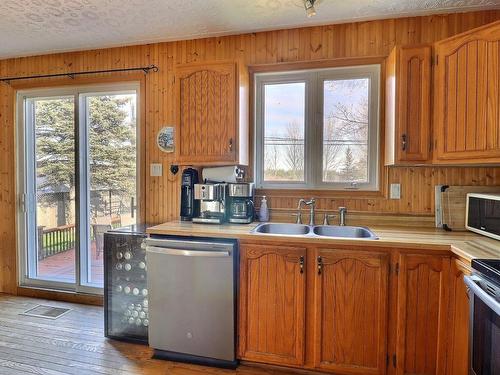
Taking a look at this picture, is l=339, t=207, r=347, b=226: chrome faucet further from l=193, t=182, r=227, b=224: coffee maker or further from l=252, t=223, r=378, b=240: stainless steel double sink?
l=193, t=182, r=227, b=224: coffee maker

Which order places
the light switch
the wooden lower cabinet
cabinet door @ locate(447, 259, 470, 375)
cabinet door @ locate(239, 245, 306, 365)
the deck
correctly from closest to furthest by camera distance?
cabinet door @ locate(447, 259, 470, 375)
the wooden lower cabinet
cabinet door @ locate(239, 245, 306, 365)
the light switch
the deck

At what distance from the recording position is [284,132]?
2.69 meters

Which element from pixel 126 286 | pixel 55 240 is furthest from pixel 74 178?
pixel 126 286

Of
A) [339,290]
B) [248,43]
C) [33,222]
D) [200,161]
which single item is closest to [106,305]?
[200,161]

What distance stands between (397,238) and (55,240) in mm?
3425

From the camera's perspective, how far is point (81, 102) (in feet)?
10.3

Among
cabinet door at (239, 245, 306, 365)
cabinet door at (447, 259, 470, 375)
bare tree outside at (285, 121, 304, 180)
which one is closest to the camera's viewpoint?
cabinet door at (447, 259, 470, 375)

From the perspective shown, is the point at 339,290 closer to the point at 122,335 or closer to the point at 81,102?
the point at 122,335

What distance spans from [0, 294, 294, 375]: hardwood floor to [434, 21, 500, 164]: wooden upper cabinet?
190cm

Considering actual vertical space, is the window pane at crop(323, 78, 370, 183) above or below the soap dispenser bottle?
above

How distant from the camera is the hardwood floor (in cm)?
208

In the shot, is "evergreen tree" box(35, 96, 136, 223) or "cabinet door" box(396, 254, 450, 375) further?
"evergreen tree" box(35, 96, 136, 223)

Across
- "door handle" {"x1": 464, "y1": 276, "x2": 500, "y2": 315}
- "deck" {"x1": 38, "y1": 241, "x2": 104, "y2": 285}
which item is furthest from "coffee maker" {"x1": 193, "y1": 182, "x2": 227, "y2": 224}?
"door handle" {"x1": 464, "y1": 276, "x2": 500, "y2": 315}

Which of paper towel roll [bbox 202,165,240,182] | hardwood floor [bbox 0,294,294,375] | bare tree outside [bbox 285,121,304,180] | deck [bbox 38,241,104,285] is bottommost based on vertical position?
hardwood floor [bbox 0,294,294,375]
